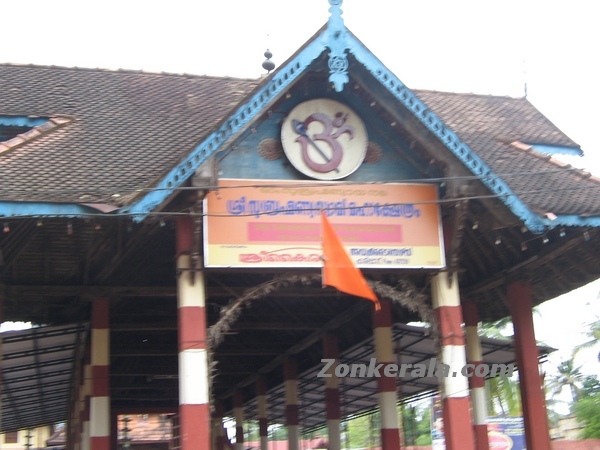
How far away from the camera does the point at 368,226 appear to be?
12164 mm

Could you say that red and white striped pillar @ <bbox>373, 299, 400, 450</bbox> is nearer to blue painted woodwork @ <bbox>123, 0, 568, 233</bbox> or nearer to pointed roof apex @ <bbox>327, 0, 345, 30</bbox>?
blue painted woodwork @ <bbox>123, 0, 568, 233</bbox>

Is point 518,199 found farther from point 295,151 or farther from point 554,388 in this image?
point 554,388

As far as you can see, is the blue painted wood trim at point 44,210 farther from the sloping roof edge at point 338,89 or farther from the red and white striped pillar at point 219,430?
the red and white striped pillar at point 219,430

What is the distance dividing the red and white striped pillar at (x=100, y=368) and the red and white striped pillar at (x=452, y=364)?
18.1ft

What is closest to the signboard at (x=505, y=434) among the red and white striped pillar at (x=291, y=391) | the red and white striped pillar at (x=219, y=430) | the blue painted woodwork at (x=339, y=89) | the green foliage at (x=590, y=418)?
the green foliage at (x=590, y=418)

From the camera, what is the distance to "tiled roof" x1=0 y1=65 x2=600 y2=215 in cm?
1191

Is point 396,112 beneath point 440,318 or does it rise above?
above

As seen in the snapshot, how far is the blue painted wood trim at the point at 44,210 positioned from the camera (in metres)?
11.0

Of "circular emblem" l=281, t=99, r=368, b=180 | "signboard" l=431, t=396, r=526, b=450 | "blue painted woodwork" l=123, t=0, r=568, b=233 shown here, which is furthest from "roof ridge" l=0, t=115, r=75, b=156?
"signboard" l=431, t=396, r=526, b=450

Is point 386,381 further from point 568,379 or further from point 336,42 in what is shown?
point 568,379

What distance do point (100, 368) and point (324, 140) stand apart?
5.55m

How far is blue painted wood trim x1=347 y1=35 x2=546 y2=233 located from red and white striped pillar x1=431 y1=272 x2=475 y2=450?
1.38 m

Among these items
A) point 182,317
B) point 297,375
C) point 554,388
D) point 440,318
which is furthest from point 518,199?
point 554,388

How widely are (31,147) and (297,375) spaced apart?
12.1 meters
